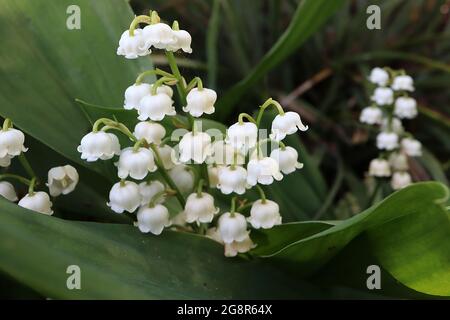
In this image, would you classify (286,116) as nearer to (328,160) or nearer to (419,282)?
(419,282)

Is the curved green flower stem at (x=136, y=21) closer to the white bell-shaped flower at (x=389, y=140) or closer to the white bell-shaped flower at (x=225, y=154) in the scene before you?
the white bell-shaped flower at (x=225, y=154)

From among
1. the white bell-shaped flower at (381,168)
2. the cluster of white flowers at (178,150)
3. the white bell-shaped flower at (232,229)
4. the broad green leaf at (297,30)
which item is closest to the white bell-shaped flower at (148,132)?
the cluster of white flowers at (178,150)

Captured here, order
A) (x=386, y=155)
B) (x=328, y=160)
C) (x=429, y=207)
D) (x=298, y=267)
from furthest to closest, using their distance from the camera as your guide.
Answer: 1. (x=328, y=160)
2. (x=386, y=155)
3. (x=298, y=267)
4. (x=429, y=207)

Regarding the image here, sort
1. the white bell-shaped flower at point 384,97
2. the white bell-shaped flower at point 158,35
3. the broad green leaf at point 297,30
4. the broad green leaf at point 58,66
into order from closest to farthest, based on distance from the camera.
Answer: the white bell-shaped flower at point 158,35 < the broad green leaf at point 58,66 < the broad green leaf at point 297,30 < the white bell-shaped flower at point 384,97

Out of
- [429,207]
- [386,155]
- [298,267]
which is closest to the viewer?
[429,207]

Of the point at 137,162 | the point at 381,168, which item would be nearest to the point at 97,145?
the point at 137,162
